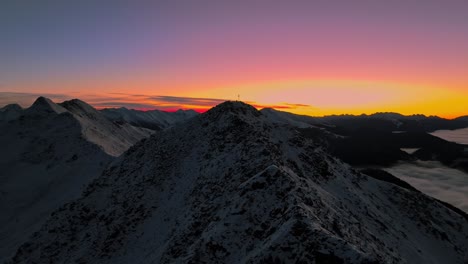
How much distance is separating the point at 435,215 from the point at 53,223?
4895 centimetres

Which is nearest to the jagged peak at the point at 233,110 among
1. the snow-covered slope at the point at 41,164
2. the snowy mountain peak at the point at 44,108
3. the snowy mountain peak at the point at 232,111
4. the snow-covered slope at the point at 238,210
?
the snowy mountain peak at the point at 232,111

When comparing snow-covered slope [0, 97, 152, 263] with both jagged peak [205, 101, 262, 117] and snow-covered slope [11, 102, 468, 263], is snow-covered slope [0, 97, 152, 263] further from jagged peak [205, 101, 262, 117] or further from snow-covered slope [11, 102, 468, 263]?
jagged peak [205, 101, 262, 117]

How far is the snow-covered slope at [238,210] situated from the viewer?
60.9ft

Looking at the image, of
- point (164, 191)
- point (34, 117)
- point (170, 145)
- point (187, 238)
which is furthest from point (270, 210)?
point (34, 117)

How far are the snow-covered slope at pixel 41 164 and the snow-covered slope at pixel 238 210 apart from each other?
45.1 ft

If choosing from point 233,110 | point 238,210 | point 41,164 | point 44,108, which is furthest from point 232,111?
point 44,108

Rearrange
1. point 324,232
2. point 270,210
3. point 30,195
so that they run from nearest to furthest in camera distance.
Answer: point 324,232 < point 270,210 < point 30,195

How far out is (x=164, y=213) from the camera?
98.9 ft

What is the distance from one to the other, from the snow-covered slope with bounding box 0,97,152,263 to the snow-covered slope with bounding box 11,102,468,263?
45.1ft

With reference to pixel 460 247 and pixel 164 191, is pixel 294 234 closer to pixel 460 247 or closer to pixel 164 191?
pixel 164 191

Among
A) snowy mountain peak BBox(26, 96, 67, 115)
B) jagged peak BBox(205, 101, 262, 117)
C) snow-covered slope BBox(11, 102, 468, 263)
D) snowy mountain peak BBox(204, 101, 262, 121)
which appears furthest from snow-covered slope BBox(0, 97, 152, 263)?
jagged peak BBox(205, 101, 262, 117)

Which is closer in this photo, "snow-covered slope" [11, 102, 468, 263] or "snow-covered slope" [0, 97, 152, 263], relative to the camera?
Result: "snow-covered slope" [11, 102, 468, 263]

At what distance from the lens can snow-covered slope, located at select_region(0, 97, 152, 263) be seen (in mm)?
48062

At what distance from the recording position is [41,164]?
219 ft
